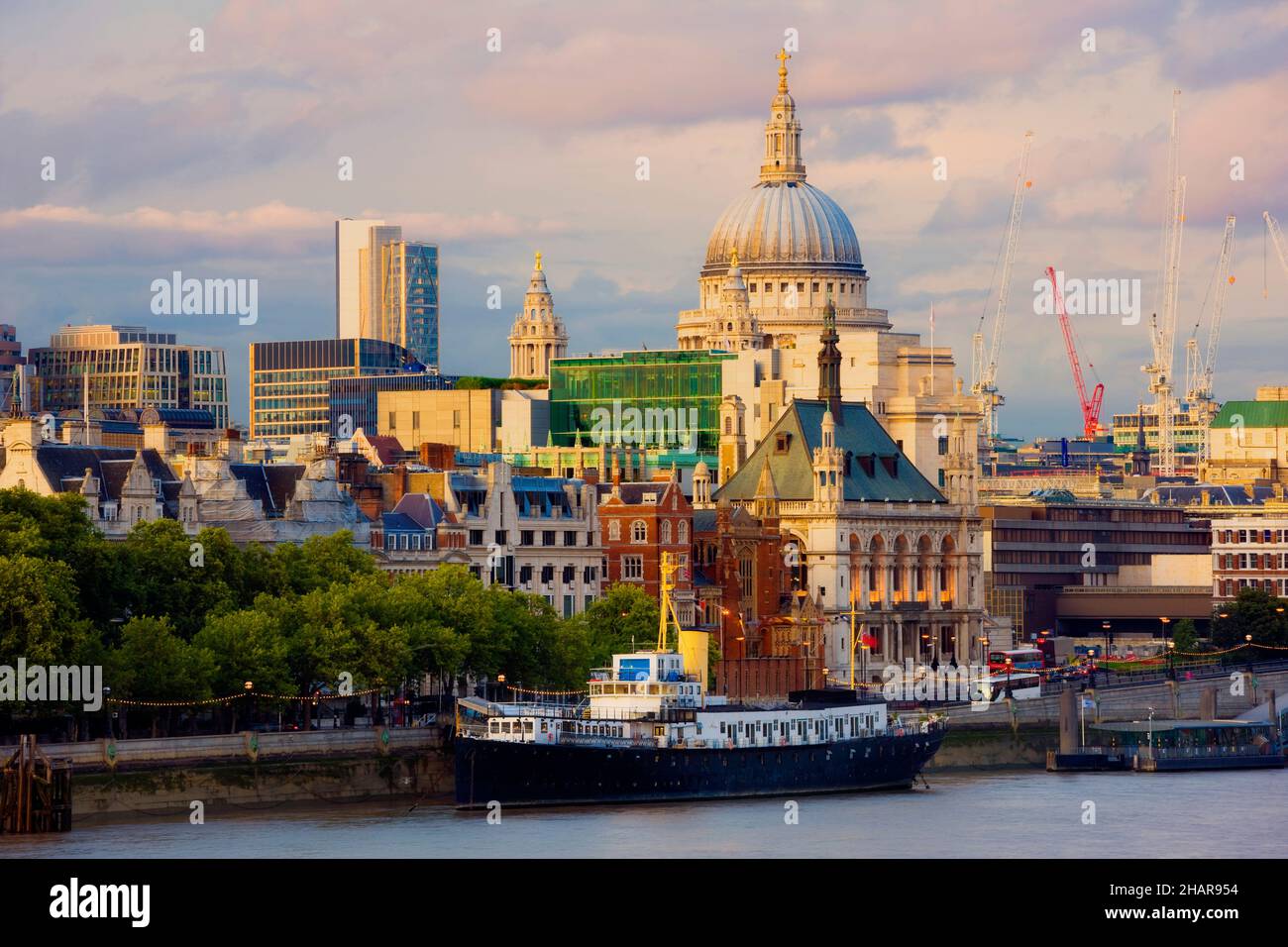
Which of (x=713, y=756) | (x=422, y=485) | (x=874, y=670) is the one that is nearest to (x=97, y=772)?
(x=713, y=756)

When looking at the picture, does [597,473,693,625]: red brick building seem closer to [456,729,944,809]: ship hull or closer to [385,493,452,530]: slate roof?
[385,493,452,530]: slate roof

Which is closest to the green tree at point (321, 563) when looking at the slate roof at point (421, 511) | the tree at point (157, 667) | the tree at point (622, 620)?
the tree at point (622, 620)

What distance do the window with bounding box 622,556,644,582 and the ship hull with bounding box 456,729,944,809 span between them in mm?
33033

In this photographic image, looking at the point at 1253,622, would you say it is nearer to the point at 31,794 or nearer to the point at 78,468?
the point at 78,468

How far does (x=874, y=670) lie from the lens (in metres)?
182

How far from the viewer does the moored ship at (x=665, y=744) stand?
11869 cm

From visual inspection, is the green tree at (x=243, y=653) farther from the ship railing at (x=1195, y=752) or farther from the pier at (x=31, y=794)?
the ship railing at (x=1195, y=752)

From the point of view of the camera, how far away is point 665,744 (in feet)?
404

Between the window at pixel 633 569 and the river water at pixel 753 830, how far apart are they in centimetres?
3742

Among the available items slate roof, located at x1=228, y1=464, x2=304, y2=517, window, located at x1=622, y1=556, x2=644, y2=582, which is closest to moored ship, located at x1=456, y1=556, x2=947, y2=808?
slate roof, located at x1=228, y1=464, x2=304, y2=517

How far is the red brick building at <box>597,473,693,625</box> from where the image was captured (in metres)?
166

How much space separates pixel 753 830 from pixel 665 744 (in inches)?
520

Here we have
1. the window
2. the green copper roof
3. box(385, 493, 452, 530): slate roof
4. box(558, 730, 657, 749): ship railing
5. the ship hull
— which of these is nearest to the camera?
the ship hull
